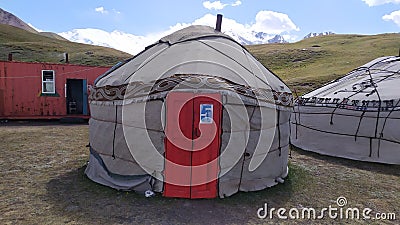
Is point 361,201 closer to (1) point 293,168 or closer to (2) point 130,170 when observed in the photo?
(1) point 293,168

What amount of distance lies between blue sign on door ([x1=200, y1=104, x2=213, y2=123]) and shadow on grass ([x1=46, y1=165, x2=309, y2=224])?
2.74ft

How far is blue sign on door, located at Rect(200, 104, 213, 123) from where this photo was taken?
321 cm

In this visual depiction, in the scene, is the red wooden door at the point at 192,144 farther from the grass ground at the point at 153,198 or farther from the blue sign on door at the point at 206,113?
the grass ground at the point at 153,198

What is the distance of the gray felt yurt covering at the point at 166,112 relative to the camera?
328 centimetres

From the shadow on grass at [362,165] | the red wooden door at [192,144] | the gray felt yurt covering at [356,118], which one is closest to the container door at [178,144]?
the red wooden door at [192,144]

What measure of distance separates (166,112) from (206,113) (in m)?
0.42

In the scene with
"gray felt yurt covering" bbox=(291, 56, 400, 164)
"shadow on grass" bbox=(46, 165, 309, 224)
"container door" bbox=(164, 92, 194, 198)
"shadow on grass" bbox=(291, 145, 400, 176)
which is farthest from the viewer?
"gray felt yurt covering" bbox=(291, 56, 400, 164)

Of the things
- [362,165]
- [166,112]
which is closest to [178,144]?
[166,112]

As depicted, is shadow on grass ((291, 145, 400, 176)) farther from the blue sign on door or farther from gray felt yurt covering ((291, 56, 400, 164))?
the blue sign on door

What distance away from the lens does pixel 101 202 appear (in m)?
3.08

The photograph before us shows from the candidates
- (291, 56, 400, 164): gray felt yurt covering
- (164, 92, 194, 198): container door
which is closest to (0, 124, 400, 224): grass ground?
(164, 92, 194, 198): container door

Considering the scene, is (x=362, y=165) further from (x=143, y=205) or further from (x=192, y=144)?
(x=143, y=205)

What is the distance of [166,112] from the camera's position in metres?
3.23

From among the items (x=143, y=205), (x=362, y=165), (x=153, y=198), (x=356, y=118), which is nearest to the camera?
(x=143, y=205)
